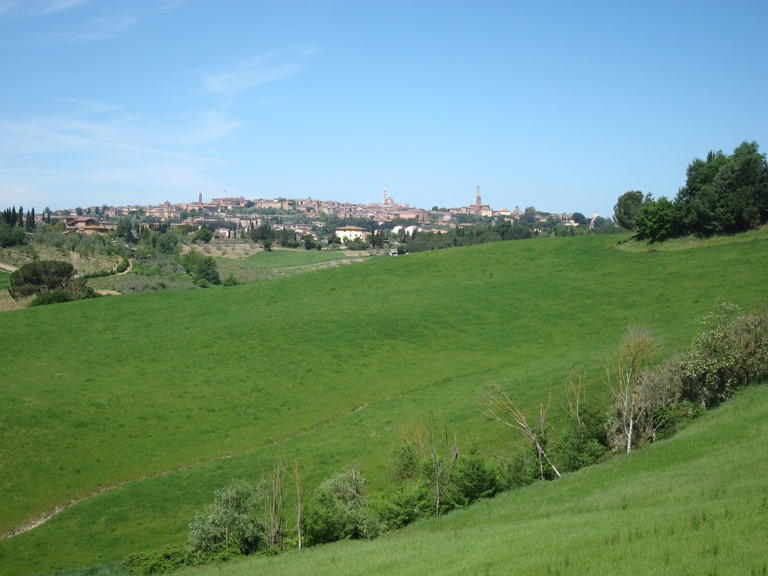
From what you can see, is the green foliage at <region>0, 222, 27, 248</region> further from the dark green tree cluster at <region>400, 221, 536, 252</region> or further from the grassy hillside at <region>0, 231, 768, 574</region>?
the grassy hillside at <region>0, 231, 768, 574</region>

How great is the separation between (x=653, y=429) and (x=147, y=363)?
3878 centimetres

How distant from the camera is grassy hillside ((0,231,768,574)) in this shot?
37781 mm

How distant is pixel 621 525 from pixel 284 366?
4033cm

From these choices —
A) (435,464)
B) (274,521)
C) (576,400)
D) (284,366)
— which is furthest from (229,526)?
(284,366)

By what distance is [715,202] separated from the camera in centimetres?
7919

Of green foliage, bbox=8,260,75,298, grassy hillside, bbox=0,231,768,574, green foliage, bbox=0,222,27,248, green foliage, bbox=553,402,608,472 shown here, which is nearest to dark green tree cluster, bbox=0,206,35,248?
green foliage, bbox=0,222,27,248

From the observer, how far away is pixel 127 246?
17675 centimetres

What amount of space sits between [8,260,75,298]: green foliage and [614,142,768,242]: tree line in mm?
74790

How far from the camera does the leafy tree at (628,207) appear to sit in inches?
3812

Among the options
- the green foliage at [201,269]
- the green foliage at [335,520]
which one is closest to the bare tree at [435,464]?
the green foliage at [335,520]

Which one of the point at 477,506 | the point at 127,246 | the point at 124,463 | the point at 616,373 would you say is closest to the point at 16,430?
the point at 124,463

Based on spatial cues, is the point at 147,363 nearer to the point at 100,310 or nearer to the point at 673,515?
the point at 100,310

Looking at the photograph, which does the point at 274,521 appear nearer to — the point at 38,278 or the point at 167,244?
the point at 38,278

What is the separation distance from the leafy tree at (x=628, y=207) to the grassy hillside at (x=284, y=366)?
415 inches
